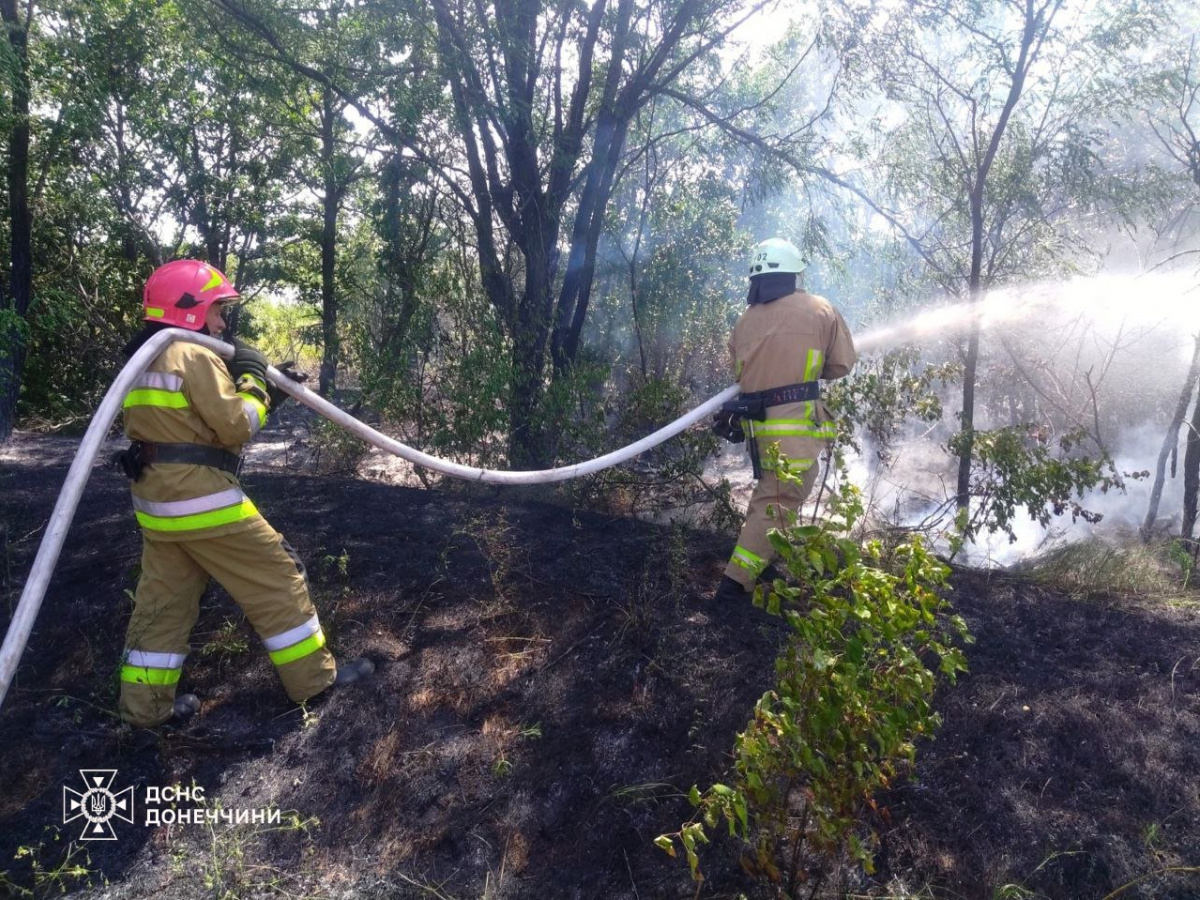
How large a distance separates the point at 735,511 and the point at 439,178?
11.6 feet

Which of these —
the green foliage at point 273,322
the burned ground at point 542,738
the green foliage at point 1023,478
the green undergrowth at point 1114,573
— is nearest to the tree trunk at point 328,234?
the green foliage at point 273,322

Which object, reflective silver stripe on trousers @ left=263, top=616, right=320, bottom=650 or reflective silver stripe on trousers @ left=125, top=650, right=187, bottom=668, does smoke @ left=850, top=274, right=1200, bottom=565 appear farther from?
reflective silver stripe on trousers @ left=125, top=650, right=187, bottom=668

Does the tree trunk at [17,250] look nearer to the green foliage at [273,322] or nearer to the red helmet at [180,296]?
the green foliage at [273,322]

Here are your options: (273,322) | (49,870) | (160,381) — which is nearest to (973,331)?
(160,381)

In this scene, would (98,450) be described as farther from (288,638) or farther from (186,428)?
(288,638)

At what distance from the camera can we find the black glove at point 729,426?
4668mm

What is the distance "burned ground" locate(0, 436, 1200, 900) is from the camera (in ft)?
9.04

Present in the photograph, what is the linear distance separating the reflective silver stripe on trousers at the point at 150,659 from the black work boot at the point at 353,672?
0.66 metres

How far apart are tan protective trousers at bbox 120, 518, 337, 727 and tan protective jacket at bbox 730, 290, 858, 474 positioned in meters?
2.47

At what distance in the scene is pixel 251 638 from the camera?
12.9 feet

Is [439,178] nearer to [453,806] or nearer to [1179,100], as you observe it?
[453,806]

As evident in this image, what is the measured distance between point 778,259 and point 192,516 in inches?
126

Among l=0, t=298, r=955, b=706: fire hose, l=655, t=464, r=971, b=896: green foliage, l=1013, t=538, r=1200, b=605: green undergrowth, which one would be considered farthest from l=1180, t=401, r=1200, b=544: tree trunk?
l=655, t=464, r=971, b=896: green foliage

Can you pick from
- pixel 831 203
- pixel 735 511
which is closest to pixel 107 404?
pixel 735 511
